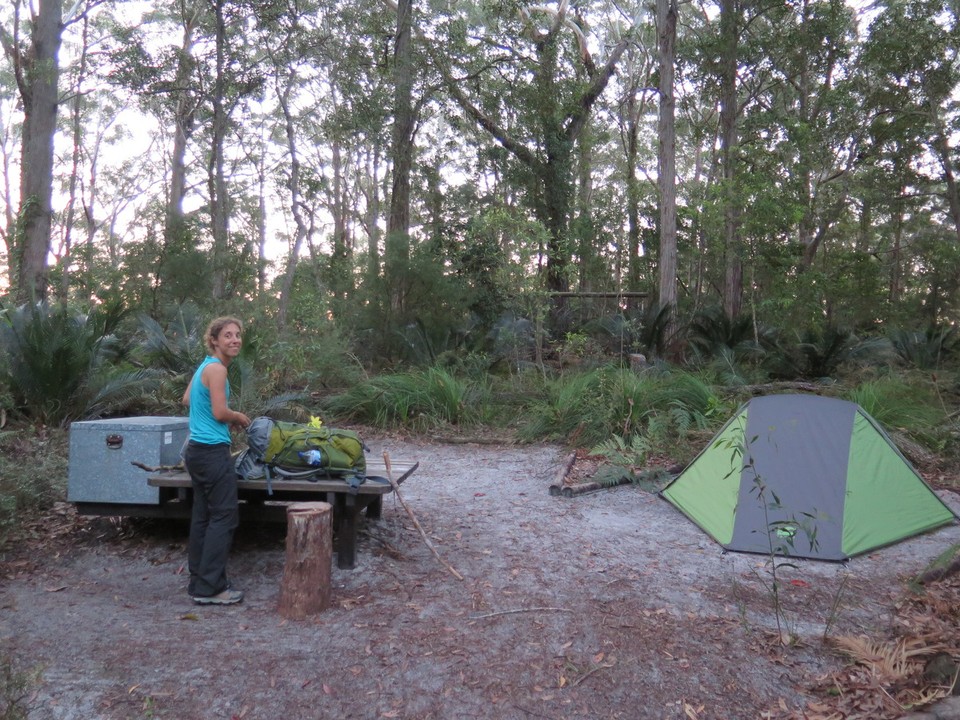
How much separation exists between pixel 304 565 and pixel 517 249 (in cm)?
1056

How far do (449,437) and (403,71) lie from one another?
10.2 metres

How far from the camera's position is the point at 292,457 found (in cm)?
515

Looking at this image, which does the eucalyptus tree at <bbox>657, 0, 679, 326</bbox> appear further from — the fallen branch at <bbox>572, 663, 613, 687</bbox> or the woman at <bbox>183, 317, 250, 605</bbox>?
the fallen branch at <bbox>572, 663, 613, 687</bbox>

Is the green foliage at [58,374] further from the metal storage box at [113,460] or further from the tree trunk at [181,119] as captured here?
the tree trunk at [181,119]

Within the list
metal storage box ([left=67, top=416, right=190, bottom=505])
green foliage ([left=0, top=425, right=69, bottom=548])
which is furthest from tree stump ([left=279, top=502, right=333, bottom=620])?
green foliage ([left=0, top=425, right=69, bottom=548])

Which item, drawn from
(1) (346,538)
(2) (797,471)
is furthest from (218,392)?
(2) (797,471)

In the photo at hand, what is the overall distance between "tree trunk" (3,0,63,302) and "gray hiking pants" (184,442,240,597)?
12.9m

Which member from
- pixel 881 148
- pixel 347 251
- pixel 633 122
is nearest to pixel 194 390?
pixel 347 251

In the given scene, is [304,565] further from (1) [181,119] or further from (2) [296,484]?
(1) [181,119]

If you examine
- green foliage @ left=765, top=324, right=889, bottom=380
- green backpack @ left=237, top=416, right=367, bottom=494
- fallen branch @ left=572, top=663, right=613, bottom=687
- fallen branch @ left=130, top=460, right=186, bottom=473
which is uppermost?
green foliage @ left=765, top=324, right=889, bottom=380

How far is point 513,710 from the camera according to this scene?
359 cm

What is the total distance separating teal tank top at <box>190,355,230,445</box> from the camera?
4609mm

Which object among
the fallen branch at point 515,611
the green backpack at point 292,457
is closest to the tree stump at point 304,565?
the green backpack at point 292,457

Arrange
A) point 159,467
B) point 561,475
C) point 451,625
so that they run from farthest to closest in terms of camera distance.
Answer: point 561,475, point 159,467, point 451,625
